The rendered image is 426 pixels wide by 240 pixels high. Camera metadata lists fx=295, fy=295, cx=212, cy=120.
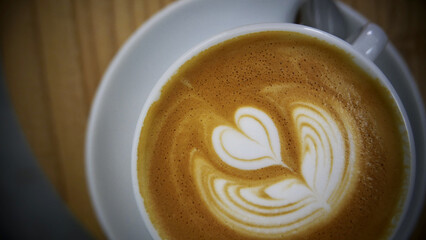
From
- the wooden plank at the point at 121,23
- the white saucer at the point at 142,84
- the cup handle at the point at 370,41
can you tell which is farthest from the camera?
the wooden plank at the point at 121,23

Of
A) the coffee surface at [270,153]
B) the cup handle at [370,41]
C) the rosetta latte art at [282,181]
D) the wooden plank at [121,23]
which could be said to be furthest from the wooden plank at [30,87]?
the cup handle at [370,41]

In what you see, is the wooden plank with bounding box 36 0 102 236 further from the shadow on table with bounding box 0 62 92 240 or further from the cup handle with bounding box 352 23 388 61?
the cup handle with bounding box 352 23 388 61

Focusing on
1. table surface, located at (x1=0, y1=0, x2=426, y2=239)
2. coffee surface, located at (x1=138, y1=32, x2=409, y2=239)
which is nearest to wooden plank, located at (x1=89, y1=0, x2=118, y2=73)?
table surface, located at (x1=0, y1=0, x2=426, y2=239)

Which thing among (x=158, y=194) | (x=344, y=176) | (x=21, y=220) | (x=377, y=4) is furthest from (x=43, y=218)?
(x=377, y=4)

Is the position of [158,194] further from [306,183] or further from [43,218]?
[43,218]

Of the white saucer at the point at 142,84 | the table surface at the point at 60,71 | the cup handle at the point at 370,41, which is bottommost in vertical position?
the cup handle at the point at 370,41

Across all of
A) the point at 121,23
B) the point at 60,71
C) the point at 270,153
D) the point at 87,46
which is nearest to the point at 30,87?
→ the point at 60,71

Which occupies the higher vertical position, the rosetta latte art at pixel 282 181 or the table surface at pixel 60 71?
the table surface at pixel 60 71

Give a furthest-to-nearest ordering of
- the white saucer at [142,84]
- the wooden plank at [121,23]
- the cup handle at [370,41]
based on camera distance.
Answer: the wooden plank at [121,23] < the white saucer at [142,84] < the cup handle at [370,41]

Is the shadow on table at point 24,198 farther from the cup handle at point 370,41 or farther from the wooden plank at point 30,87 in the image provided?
the cup handle at point 370,41
